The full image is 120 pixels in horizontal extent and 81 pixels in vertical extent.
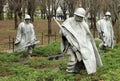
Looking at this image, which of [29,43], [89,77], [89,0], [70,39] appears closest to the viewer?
[89,77]

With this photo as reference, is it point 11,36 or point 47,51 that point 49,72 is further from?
point 11,36

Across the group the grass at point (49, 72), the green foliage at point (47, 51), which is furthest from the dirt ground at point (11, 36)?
the grass at point (49, 72)

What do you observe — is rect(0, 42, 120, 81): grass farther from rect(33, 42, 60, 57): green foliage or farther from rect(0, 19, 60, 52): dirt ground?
rect(0, 19, 60, 52): dirt ground

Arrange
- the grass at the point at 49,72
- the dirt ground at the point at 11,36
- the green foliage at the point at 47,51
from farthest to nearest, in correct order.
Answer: the dirt ground at the point at 11,36 → the green foliage at the point at 47,51 → the grass at the point at 49,72

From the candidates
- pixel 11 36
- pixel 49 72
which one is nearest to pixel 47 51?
pixel 49 72

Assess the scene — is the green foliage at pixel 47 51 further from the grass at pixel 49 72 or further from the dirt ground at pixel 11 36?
the grass at pixel 49 72

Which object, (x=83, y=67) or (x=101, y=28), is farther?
(x=101, y=28)

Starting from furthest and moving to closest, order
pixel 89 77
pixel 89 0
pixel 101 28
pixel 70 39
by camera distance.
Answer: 1. pixel 89 0
2. pixel 101 28
3. pixel 70 39
4. pixel 89 77

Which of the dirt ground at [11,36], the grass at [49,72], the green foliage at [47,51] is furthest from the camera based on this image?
the dirt ground at [11,36]

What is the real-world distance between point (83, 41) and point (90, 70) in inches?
34.3

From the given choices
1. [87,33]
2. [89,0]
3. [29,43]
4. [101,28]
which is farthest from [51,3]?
[87,33]

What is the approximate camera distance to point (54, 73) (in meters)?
9.97

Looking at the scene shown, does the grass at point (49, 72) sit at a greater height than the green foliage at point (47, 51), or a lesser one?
greater

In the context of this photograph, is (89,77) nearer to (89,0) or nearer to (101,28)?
(101,28)
